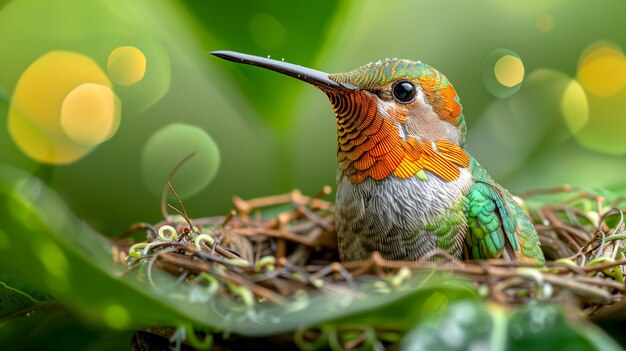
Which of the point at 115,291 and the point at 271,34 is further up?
the point at 271,34

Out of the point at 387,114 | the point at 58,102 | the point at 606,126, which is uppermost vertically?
the point at 58,102

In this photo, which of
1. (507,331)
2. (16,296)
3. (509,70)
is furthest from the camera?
(509,70)

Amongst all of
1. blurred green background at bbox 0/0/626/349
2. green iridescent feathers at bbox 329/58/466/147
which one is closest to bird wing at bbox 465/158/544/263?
green iridescent feathers at bbox 329/58/466/147

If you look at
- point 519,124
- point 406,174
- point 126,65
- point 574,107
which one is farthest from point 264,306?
point 574,107

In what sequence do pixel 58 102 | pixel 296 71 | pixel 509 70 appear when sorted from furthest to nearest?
pixel 509 70 < pixel 58 102 < pixel 296 71

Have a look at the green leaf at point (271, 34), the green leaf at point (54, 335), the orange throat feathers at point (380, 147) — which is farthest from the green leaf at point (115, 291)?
the green leaf at point (271, 34)

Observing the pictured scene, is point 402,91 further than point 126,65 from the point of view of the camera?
No

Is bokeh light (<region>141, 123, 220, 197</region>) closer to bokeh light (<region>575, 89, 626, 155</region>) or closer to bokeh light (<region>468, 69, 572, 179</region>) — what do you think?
bokeh light (<region>468, 69, 572, 179</region>)

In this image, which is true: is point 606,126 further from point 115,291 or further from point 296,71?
point 115,291
